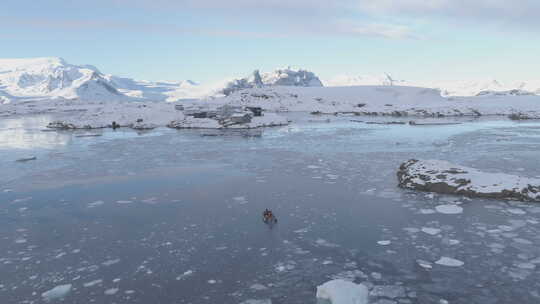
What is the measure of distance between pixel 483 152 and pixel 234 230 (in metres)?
15.6

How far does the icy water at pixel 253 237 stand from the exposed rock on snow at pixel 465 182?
0.48 meters

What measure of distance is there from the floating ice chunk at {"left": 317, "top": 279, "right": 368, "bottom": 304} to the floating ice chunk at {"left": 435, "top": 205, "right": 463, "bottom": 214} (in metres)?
4.80

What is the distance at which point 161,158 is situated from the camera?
1877 cm

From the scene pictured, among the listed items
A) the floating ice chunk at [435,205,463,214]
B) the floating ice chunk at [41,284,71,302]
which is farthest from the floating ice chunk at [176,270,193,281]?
the floating ice chunk at [435,205,463,214]

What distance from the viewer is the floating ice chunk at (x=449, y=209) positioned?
9.54 meters

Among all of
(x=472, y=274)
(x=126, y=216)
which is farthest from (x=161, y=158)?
(x=472, y=274)

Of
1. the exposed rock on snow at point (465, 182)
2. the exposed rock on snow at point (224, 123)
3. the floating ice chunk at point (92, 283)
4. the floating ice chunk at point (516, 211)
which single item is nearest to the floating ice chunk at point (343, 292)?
the floating ice chunk at point (92, 283)

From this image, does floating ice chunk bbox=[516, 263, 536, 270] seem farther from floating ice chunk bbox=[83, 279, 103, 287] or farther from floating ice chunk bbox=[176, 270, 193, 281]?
floating ice chunk bbox=[83, 279, 103, 287]

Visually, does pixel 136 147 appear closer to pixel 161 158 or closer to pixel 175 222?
pixel 161 158

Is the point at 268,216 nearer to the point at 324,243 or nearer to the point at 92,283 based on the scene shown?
the point at 324,243

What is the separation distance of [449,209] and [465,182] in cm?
198

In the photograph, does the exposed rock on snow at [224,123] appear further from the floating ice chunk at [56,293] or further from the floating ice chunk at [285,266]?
the floating ice chunk at [56,293]

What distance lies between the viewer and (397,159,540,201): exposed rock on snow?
414 inches

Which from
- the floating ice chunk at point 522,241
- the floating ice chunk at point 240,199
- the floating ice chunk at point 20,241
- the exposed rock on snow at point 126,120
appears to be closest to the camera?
the floating ice chunk at point 522,241
